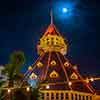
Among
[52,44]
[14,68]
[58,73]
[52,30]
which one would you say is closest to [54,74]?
[58,73]

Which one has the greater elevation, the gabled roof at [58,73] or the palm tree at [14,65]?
the gabled roof at [58,73]

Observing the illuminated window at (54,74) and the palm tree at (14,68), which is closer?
the palm tree at (14,68)

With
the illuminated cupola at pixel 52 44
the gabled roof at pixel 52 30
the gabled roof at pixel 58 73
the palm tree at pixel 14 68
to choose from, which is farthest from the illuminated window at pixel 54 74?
the palm tree at pixel 14 68

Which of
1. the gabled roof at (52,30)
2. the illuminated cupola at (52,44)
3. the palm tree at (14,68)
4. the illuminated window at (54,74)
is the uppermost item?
the gabled roof at (52,30)

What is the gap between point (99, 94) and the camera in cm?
4706

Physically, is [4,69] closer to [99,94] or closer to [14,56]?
[14,56]

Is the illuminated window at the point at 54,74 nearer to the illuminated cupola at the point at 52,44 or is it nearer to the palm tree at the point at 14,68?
the illuminated cupola at the point at 52,44

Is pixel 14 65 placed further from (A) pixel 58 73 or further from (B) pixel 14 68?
(A) pixel 58 73

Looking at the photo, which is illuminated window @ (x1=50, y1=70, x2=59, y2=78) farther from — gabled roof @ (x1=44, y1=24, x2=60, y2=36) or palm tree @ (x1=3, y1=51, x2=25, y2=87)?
palm tree @ (x1=3, y1=51, x2=25, y2=87)

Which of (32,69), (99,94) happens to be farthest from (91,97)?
(32,69)

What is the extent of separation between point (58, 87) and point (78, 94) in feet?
7.98

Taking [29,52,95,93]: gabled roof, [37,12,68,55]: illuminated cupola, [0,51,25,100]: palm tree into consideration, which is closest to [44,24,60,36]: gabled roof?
[37,12,68,55]: illuminated cupola

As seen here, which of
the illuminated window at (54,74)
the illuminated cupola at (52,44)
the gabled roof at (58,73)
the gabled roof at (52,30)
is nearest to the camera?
the gabled roof at (58,73)

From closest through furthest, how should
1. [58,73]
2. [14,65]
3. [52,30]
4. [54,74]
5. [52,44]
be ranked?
[14,65], [54,74], [58,73], [52,44], [52,30]
